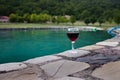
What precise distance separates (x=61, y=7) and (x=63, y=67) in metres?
48.1

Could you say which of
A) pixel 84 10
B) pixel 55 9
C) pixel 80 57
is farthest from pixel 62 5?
pixel 80 57

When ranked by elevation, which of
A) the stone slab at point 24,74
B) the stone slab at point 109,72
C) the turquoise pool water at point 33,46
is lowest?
the turquoise pool water at point 33,46

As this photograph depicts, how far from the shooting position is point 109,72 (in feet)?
4.84

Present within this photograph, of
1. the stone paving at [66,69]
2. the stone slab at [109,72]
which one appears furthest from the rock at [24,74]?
the stone slab at [109,72]

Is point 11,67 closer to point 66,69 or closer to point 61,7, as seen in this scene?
point 66,69

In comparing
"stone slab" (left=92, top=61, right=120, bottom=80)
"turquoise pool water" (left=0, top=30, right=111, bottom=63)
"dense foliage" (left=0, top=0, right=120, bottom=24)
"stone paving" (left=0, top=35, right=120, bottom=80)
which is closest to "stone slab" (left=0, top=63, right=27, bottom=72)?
"stone paving" (left=0, top=35, right=120, bottom=80)

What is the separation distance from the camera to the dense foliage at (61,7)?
41.5 m

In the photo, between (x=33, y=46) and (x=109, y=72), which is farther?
(x=33, y=46)

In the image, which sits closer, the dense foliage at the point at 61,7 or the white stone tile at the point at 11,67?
the white stone tile at the point at 11,67

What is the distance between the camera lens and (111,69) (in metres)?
1.54

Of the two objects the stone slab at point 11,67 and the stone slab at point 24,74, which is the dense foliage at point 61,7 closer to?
the stone slab at point 11,67

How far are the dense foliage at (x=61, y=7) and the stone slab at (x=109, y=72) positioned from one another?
38.4 m

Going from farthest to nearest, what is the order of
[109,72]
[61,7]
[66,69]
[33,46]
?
[61,7]
[33,46]
[66,69]
[109,72]

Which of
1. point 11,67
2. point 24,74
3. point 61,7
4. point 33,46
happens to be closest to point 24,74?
point 24,74
